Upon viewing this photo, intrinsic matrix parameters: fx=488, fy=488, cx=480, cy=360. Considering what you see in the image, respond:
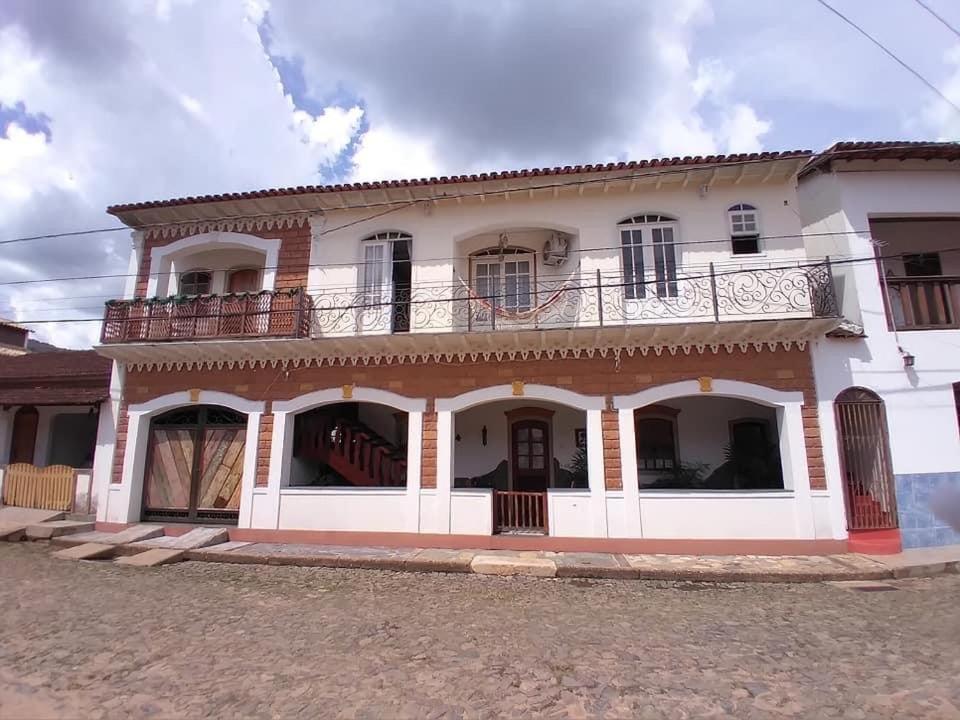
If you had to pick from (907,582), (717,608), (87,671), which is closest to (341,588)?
(87,671)

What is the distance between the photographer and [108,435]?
1051cm

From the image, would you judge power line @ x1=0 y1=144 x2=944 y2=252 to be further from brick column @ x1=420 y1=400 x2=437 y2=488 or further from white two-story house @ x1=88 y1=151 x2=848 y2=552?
brick column @ x1=420 y1=400 x2=437 y2=488

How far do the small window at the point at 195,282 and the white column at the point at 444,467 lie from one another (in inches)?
266

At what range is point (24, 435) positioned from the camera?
1270cm

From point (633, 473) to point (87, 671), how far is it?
300 inches

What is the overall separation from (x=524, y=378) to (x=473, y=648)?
17.1ft

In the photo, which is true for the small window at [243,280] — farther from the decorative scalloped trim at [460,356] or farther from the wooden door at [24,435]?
the wooden door at [24,435]

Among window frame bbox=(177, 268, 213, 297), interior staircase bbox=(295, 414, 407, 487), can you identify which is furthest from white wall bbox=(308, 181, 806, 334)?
window frame bbox=(177, 268, 213, 297)

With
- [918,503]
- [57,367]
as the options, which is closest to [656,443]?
[918,503]

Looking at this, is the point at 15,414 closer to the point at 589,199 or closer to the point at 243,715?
the point at 243,715

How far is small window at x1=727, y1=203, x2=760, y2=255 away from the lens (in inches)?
367

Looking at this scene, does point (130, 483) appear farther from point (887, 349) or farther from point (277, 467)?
point (887, 349)

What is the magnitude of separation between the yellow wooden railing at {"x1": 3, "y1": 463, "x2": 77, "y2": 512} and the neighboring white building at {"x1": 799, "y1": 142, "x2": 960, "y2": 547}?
49.9ft

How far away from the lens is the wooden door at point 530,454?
11.4m
